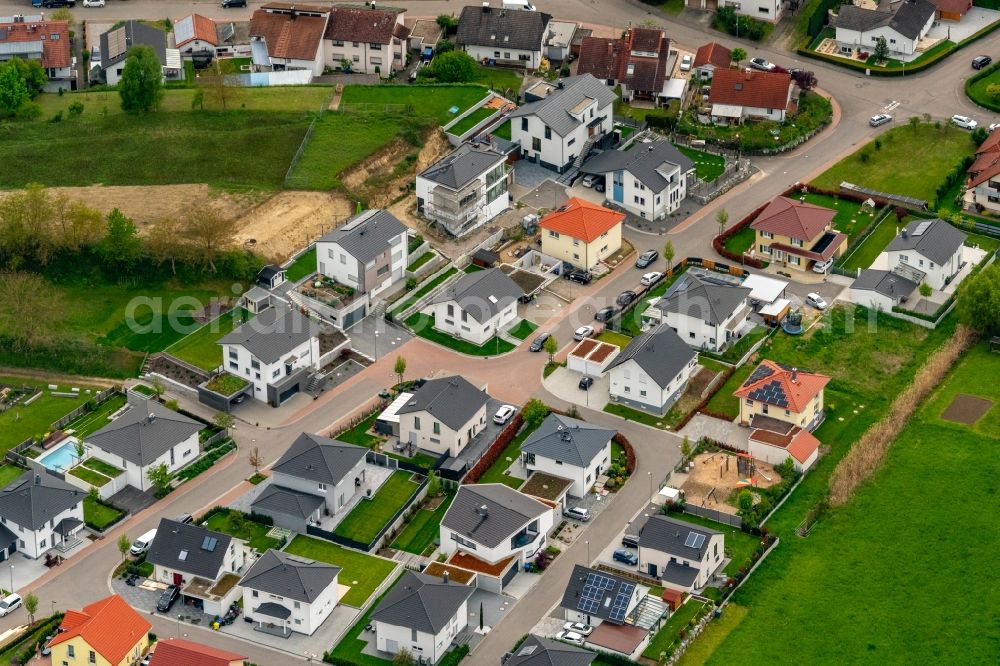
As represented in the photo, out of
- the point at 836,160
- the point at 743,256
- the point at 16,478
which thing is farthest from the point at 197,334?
the point at 836,160

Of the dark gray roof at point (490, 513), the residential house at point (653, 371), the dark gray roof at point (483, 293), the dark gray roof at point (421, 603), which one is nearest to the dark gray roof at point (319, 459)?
the dark gray roof at point (490, 513)

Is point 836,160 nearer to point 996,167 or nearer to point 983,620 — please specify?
point 996,167

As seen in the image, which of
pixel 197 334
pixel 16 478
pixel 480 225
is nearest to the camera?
pixel 16 478

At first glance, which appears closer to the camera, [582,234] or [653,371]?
[653,371]

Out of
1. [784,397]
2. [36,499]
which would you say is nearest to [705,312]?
[784,397]

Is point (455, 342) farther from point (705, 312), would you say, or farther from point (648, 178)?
point (648, 178)

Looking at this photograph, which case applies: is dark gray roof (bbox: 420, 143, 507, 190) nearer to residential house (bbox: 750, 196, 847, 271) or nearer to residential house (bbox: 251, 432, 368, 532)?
residential house (bbox: 750, 196, 847, 271)
